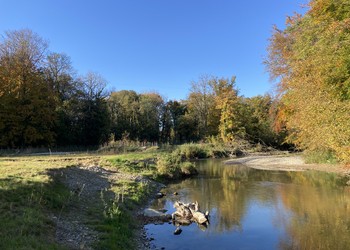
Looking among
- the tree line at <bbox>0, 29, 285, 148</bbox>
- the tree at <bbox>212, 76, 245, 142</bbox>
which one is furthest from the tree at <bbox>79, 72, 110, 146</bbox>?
the tree at <bbox>212, 76, 245, 142</bbox>

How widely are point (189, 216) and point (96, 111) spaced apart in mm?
39238

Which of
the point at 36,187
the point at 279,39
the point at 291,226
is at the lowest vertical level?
the point at 291,226

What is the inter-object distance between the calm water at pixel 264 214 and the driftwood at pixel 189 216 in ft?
1.05

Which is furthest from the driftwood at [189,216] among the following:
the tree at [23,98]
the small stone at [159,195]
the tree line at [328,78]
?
the tree at [23,98]

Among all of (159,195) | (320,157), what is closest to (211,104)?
(320,157)

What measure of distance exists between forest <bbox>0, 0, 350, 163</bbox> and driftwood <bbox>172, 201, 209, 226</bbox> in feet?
23.5

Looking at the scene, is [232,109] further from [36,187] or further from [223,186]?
[36,187]

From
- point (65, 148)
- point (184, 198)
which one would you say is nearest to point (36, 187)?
point (184, 198)

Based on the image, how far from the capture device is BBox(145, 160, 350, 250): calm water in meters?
10.5

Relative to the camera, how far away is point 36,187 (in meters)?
11.2

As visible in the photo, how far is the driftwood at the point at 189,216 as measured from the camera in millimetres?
12617

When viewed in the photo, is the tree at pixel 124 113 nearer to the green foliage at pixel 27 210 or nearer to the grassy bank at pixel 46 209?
the grassy bank at pixel 46 209

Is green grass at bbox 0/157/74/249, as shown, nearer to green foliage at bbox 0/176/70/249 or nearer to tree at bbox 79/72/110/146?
green foliage at bbox 0/176/70/249

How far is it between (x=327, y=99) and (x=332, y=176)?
1021cm
